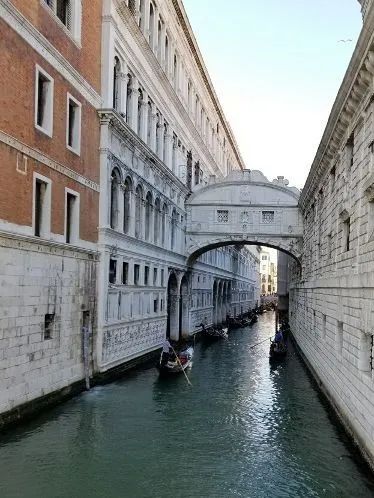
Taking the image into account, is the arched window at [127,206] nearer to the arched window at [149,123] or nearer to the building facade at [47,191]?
the building facade at [47,191]

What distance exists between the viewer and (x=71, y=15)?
50.7 ft

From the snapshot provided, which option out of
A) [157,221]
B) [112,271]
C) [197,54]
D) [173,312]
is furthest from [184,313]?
[197,54]

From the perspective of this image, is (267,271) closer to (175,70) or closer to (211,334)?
(211,334)

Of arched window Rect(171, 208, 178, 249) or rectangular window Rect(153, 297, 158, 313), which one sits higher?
arched window Rect(171, 208, 178, 249)

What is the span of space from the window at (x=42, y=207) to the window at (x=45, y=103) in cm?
120

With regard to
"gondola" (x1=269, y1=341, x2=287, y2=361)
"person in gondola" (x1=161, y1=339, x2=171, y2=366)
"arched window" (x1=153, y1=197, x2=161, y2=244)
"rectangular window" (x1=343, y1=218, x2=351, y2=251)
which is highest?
"arched window" (x1=153, y1=197, x2=161, y2=244)

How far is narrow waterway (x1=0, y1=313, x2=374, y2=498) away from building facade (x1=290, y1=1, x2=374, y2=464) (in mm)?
906

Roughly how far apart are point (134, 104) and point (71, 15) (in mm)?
5332

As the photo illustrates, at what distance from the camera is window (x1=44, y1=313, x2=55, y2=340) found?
13.9m

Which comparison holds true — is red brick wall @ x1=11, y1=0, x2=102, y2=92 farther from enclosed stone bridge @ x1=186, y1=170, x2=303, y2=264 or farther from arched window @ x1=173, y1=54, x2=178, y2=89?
enclosed stone bridge @ x1=186, y1=170, x2=303, y2=264

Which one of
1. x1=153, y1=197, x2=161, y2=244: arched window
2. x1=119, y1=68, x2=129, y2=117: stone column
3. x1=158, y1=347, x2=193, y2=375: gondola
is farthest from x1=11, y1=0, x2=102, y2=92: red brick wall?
x1=158, y1=347, x2=193, y2=375: gondola

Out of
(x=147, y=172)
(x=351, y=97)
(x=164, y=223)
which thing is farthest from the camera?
(x=164, y=223)

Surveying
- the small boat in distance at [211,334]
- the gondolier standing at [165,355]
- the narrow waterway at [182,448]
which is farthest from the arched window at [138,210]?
the small boat in distance at [211,334]

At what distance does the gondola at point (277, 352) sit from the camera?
24766mm
